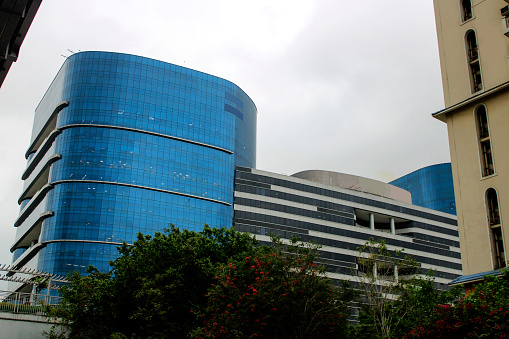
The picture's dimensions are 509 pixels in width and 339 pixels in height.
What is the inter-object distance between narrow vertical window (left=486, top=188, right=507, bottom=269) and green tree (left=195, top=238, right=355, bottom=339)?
8128 mm

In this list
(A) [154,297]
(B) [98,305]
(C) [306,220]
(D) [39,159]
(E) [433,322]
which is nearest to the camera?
(E) [433,322]

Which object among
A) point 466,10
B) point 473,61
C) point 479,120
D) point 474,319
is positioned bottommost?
point 474,319

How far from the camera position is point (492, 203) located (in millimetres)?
32375

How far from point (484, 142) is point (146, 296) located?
70.9 ft

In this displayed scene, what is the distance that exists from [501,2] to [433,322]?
20362mm

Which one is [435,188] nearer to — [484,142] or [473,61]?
[473,61]

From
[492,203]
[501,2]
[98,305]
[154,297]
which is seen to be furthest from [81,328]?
[501,2]

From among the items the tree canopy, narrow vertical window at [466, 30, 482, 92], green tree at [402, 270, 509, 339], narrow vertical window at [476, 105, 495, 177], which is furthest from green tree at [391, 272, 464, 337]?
narrow vertical window at [466, 30, 482, 92]

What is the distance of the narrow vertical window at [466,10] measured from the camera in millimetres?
36219

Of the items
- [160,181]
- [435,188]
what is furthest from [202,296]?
[435,188]

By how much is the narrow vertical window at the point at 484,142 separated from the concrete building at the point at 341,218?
55521 mm

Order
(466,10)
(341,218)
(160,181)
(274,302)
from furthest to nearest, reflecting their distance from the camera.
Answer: (341,218) → (160,181) → (466,10) → (274,302)

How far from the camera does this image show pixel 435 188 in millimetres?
152000

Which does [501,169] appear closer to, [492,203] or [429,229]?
[492,203]
